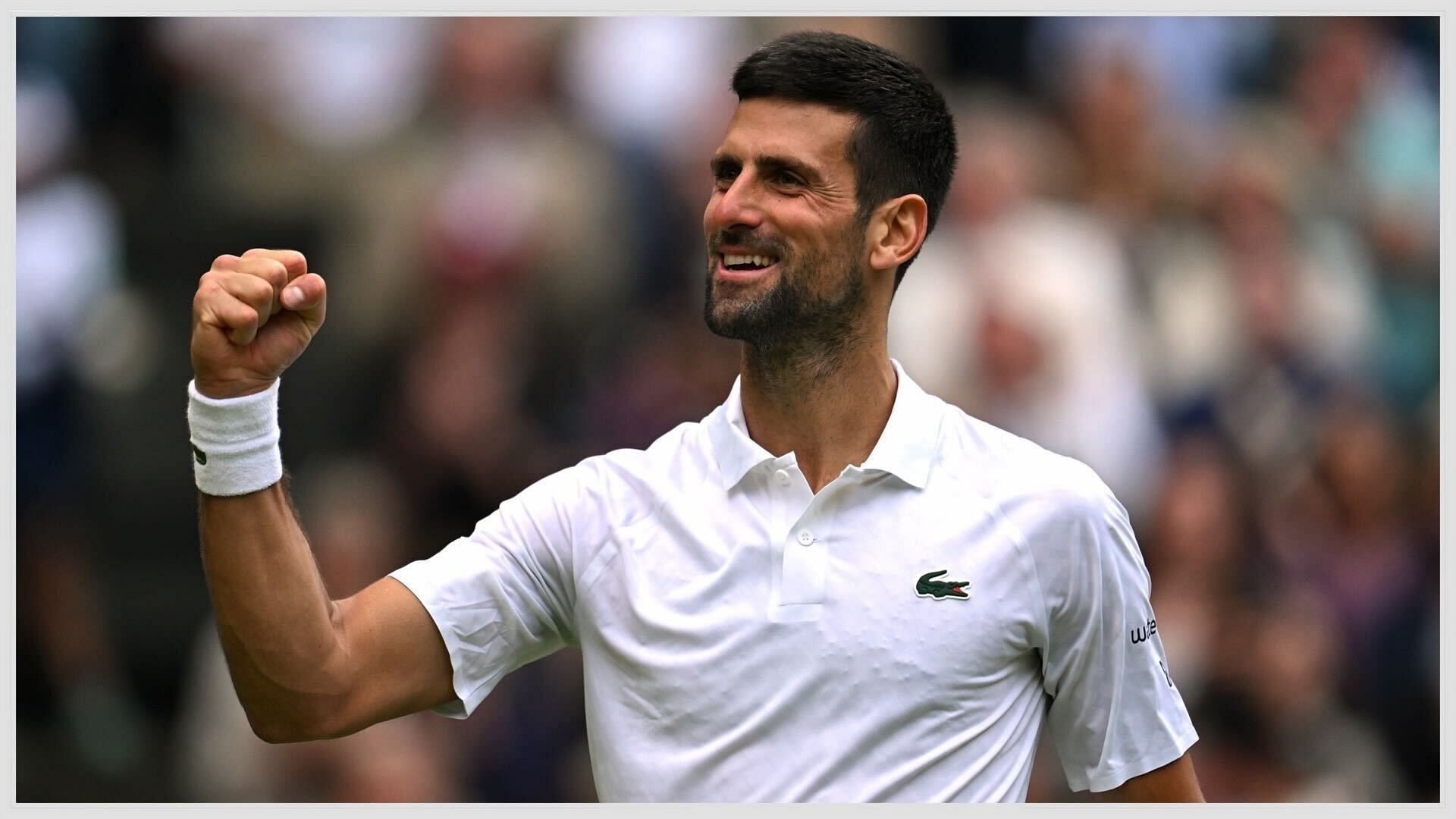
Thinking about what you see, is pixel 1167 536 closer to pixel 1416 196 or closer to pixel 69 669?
pixel 1416 196

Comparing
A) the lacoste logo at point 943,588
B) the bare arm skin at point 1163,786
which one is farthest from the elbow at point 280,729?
the bare arm skin at point 1163,786

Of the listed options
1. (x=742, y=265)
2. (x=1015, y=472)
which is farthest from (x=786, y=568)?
(x=742, y=265)

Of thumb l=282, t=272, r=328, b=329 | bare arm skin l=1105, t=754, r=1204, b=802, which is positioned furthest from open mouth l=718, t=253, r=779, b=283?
bare arm skin l=1105, t=754, r=1204, b=802

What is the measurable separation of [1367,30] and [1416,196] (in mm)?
793

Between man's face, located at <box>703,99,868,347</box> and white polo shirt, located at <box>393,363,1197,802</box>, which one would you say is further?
man's face, located at <box>703,99,868,347</box>

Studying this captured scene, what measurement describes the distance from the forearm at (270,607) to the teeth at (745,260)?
896 mm

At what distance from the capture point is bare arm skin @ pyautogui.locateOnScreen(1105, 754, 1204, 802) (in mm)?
3688

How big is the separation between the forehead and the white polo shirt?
48 centimetres

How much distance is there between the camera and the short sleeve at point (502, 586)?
3.59m

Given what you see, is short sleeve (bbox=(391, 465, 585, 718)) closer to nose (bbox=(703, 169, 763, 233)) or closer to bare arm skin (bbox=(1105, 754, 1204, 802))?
nose (bbox=(703, 169, 763, 233))

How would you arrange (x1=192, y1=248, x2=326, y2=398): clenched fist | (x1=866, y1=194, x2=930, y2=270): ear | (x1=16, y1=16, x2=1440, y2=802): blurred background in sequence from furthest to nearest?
1. (x1=16, y1=16, x2=1440, y2=802): blurred background
2. (x1=866, y1=194, x2=930, y2=270): ear
3. (x1=192, y1=248, x2=326, y2=398): clenched fist

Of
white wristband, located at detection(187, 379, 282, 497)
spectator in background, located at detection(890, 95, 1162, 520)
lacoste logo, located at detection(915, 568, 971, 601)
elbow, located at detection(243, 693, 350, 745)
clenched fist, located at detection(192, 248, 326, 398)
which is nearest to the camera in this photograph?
clenched fist, located at detection(192, 248, 326, 398)

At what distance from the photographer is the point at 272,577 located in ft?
10.8

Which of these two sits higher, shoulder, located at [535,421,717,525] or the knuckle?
the knuckle
